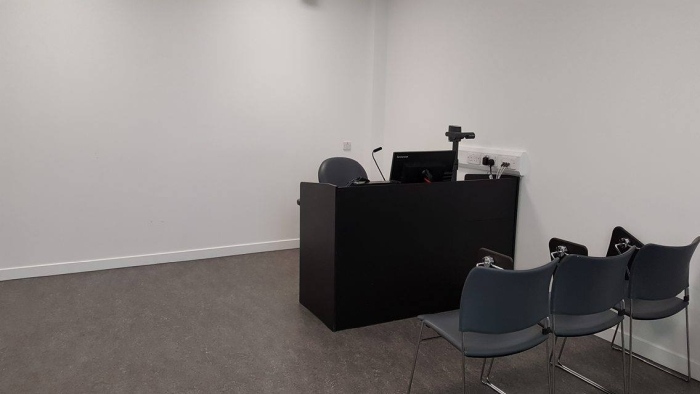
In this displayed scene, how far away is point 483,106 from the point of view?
4117 millimetres

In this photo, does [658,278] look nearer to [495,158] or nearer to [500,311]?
[500,311]

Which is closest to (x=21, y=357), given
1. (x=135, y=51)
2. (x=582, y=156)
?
(x=135, y=51)

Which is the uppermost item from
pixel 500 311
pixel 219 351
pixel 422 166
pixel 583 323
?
pixel 422 166

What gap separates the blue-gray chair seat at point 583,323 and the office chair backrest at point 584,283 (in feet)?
0.33

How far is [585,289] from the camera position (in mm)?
2252

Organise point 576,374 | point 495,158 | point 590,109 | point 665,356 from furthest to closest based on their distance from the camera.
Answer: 1. point 495,158
2. point 590,109
3. point 665,356
4. point 576,374

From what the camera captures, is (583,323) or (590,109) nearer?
(583,323)

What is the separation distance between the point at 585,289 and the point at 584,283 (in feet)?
0.11

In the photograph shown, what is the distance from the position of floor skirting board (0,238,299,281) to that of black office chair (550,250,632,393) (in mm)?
3426

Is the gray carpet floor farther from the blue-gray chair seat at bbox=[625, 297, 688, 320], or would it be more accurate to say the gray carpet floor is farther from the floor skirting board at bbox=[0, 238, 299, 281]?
the blue-gray chair seat at bbox=[625, 297, 688, 320]

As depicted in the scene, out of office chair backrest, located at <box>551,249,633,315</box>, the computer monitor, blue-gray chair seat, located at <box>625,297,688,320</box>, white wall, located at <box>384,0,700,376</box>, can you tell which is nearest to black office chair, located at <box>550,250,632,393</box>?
office chair backrest, located at <box>551,249,633,315</box>

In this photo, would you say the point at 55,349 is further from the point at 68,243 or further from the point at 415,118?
the point at 415,118

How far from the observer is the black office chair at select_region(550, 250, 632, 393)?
87.6 inches

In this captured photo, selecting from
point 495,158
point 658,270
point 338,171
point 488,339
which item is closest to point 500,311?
point 488,339
